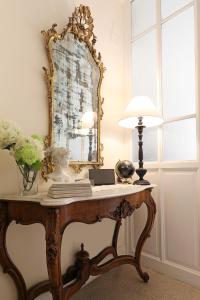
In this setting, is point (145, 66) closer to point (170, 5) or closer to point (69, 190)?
point (170, 5)

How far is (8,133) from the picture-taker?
1.22 meters

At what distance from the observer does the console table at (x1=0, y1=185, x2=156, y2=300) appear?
1056 mm

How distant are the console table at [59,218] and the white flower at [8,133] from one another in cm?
29

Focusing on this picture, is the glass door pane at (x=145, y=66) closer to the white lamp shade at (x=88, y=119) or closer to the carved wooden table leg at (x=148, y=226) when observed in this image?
the white lamp shade at (x=88, y=119)

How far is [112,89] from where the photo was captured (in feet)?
7.51

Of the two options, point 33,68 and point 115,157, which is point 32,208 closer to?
point 33,68

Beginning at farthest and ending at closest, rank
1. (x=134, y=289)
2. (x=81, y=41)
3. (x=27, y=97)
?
1. (x=81, y=41)
2. (x=134, y=289)
3. (x=27, y=97)

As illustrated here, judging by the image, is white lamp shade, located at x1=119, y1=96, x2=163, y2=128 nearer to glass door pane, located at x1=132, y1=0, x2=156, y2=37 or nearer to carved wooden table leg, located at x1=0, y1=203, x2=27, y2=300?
glass door pane, located at x1=132, y1=0, x2=156, y2=37

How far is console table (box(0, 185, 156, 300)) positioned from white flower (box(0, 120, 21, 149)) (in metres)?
0.29

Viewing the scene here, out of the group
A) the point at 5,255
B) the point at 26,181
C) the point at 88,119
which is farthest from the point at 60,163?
the point at 88,119

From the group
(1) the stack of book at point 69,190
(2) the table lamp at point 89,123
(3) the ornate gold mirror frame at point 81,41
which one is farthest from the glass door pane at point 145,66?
(1) the stack of book at point 69,190

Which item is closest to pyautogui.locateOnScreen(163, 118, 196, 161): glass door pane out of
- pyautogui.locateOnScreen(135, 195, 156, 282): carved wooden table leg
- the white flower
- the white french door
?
the white french door

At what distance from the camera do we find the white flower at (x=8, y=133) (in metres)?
1.21

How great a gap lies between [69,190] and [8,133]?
0.44m
